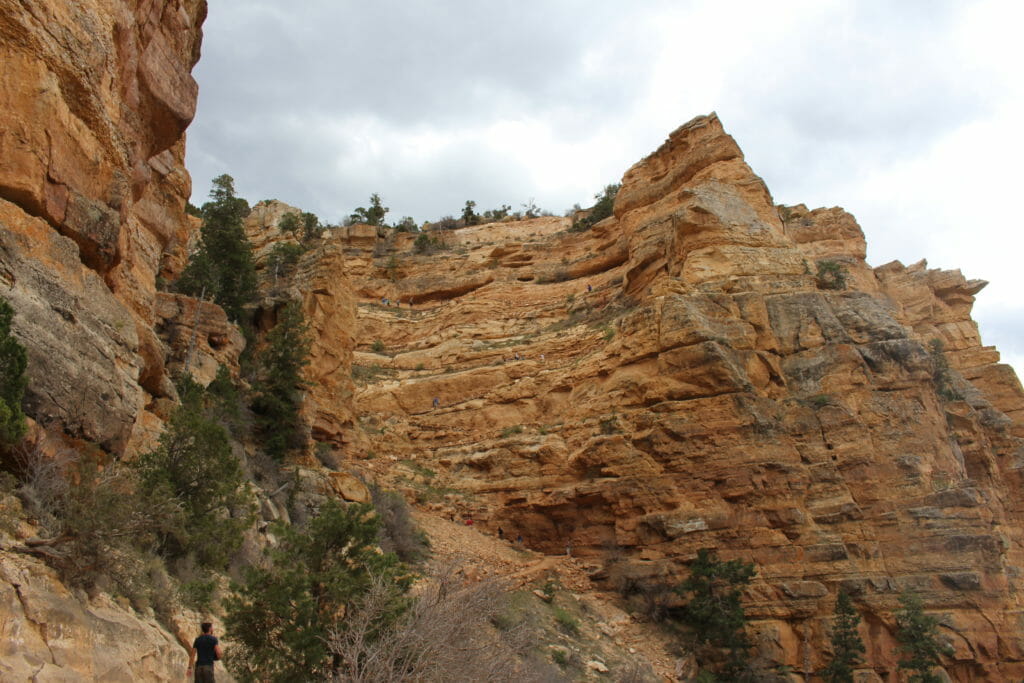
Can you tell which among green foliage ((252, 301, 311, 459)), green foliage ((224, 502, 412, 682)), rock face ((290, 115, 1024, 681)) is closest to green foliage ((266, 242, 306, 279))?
rock face ((290, 115, 1024, 681))

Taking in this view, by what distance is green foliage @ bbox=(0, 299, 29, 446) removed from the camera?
7.32 m

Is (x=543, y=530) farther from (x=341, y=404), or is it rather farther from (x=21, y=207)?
(x=21, y=207)

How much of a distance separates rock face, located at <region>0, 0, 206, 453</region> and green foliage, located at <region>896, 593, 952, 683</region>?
18350 mm

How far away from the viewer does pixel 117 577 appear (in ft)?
24.4

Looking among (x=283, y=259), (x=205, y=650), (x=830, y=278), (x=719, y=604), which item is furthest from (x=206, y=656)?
(x=830, y=278)

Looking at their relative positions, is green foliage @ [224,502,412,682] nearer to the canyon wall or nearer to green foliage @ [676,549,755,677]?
the canyon wall

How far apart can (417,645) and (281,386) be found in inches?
474

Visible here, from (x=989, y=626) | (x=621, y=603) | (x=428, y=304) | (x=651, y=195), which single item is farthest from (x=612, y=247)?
(x=989, y=626)

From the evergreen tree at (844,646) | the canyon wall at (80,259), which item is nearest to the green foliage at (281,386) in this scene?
the canyon wall at (80,259)

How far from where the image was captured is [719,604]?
1850 cm

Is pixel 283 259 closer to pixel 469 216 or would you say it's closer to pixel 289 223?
pixel 289 223

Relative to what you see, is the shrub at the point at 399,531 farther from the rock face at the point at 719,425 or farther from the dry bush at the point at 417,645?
the dry bush at the point at 417,645

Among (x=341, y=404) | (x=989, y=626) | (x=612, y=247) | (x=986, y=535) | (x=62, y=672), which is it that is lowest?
(x=62, y=672)

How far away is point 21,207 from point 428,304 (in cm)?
3027
